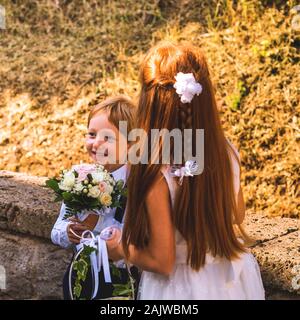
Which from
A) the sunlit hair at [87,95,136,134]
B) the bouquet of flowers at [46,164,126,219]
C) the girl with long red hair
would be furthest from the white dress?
the sunlit hair at [87,95,136,134]

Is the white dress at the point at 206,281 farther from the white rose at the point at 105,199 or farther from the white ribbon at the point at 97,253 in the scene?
the white rose at the point at 105,199

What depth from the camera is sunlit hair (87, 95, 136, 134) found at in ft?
10.0

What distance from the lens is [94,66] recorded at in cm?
529

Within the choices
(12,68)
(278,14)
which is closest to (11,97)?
(12,68)

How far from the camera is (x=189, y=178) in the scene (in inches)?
97.0

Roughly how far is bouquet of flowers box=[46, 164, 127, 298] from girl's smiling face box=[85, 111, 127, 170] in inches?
10.4

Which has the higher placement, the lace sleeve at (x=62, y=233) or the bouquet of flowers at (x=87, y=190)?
the bouquet of flowers at (x=87, y=190)

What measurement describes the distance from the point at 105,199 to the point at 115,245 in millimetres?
201

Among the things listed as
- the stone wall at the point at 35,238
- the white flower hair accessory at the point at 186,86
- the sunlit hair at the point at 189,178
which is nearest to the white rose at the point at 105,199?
the sunlit hair at the point at 189,178

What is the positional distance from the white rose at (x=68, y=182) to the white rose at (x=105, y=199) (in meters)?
0.13

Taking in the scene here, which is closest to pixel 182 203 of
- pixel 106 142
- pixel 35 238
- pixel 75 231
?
pixel 75 231

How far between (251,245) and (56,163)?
2.17m

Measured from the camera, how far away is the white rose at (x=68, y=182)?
8.93 ft
